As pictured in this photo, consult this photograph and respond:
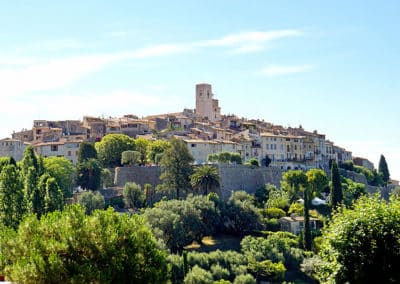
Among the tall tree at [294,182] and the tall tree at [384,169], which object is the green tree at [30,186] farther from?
Result: the tall tree at [384,169]

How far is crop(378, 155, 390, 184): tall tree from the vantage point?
103637 millimetres

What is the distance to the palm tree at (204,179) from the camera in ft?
215

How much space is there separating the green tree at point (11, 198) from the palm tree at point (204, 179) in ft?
63.2

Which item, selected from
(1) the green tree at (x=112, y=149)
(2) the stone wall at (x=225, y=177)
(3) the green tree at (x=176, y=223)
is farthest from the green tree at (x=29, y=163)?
(1) the green tree at (x=112, y=149)

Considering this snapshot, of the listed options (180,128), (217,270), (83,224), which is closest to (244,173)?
(180,128)

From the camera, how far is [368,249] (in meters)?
22.3

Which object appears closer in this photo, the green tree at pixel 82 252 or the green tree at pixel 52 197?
the green tree at pixel 82 252

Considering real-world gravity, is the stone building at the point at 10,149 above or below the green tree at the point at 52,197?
above

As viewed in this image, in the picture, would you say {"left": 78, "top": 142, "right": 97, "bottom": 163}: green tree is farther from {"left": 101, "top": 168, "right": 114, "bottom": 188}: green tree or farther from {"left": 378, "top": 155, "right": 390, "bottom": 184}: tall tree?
{"left": 378, "top": 155, "right": 390, "bottom": 184}: tall tree

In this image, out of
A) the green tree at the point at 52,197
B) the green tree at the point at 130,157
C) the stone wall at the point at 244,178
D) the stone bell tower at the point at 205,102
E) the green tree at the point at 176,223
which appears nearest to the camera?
the green tree at the point at 52,197

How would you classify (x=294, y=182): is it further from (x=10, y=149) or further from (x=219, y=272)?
(x=10, y=149)

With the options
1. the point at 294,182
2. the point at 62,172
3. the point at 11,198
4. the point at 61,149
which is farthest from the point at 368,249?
the point at 61,149

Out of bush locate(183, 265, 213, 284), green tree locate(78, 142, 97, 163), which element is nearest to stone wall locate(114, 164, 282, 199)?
green tree locate(78, 142, 97, 163)

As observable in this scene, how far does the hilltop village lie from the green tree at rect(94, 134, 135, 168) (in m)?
6.53
